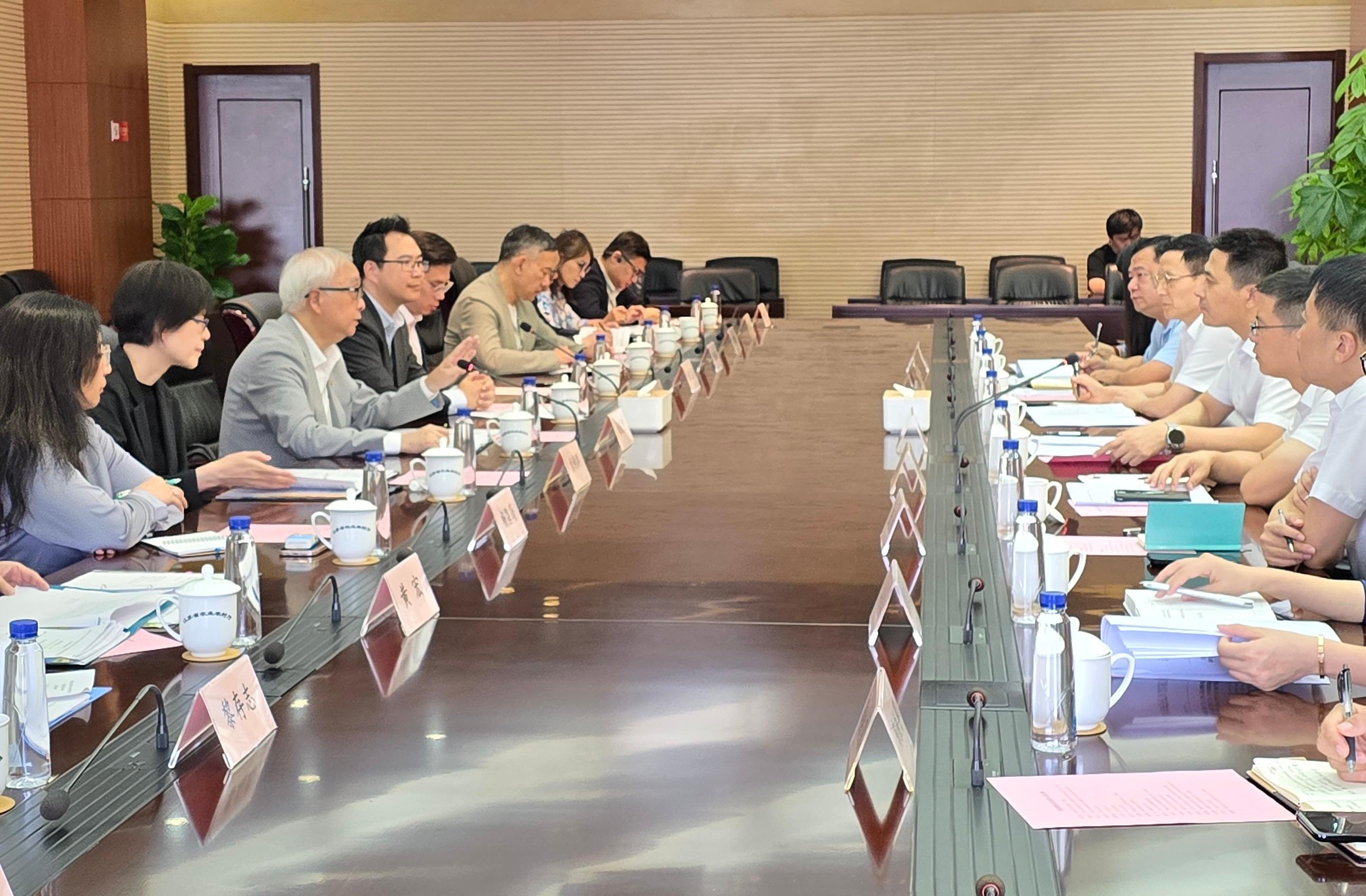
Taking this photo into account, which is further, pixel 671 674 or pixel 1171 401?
pixel 1171 401

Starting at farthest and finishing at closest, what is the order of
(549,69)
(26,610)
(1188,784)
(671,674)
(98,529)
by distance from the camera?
(549,69), (98,529), (26,610), (671,674), (1188,784)

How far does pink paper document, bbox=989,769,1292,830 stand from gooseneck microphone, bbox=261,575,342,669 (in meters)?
0.88

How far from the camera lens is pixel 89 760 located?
1.48 meters

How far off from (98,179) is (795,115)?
4588mm

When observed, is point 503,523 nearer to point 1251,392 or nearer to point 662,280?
point 1251,392

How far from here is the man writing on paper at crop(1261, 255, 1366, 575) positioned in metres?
2.48

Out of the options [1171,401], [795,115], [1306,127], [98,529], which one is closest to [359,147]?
[795,115]

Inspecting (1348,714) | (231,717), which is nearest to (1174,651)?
(1348,714)

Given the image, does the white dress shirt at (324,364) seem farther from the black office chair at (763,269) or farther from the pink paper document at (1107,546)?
the black office chair at (763,269)

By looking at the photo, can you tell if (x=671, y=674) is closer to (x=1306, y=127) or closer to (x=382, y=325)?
(x=382, y=325)

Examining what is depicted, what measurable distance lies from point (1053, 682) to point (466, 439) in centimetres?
179

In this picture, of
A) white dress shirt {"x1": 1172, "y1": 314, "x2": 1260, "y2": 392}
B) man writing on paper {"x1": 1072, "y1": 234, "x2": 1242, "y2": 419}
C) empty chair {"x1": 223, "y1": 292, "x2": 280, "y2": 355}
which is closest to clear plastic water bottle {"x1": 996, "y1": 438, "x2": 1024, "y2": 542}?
man writing on paper {"x1": 1072, "y1": 234, "x2": 1242, "y2": 419}

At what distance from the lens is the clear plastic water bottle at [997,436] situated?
10.1 feet

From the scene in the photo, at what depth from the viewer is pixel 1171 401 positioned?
14.4ft
